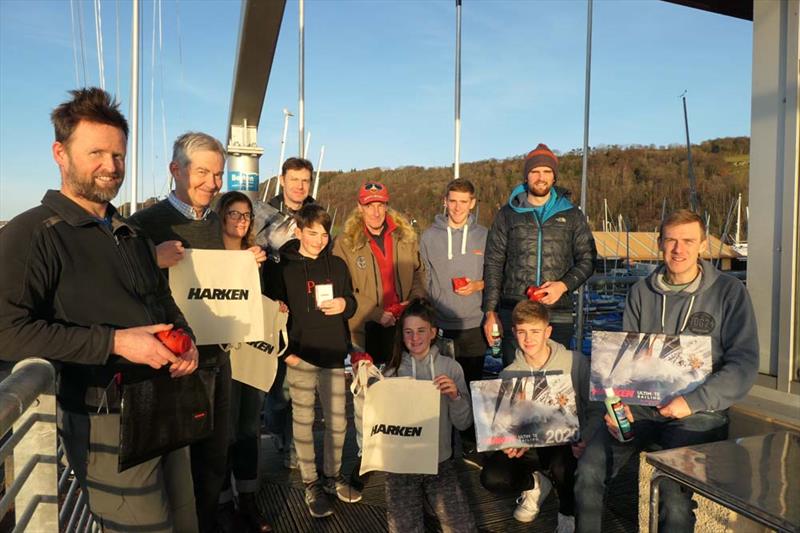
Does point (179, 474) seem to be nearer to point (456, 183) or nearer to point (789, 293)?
point (456, 183)

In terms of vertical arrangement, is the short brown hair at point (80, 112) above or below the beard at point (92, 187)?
above

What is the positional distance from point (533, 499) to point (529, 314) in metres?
1.28

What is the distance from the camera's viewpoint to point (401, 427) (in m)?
3.29

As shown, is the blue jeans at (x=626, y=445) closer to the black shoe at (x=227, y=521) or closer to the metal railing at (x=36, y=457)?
the black shoe at (x=227, y=521)

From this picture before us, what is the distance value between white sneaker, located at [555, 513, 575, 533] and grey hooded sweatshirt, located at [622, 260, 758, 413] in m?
1.00

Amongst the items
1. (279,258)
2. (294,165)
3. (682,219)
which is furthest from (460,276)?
(682,219)

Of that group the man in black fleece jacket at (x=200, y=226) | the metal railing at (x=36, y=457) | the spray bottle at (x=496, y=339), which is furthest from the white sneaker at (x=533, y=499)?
the metal railing at (x=36, y=457)

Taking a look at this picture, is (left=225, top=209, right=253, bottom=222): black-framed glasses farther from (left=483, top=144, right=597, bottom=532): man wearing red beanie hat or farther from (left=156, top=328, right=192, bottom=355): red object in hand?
(left=483, top=144, right=597, bottom=532): man wearing red beanie hat

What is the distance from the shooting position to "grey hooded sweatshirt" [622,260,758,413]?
114 inches

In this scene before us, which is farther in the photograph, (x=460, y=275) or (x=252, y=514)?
(x=460, y=275)

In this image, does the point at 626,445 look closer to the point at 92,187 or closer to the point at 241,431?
the point at 241,431

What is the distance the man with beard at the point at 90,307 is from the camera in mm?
1817

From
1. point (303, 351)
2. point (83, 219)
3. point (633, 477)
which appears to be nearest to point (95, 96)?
point (83, 219)

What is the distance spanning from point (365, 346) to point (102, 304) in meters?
2.46
